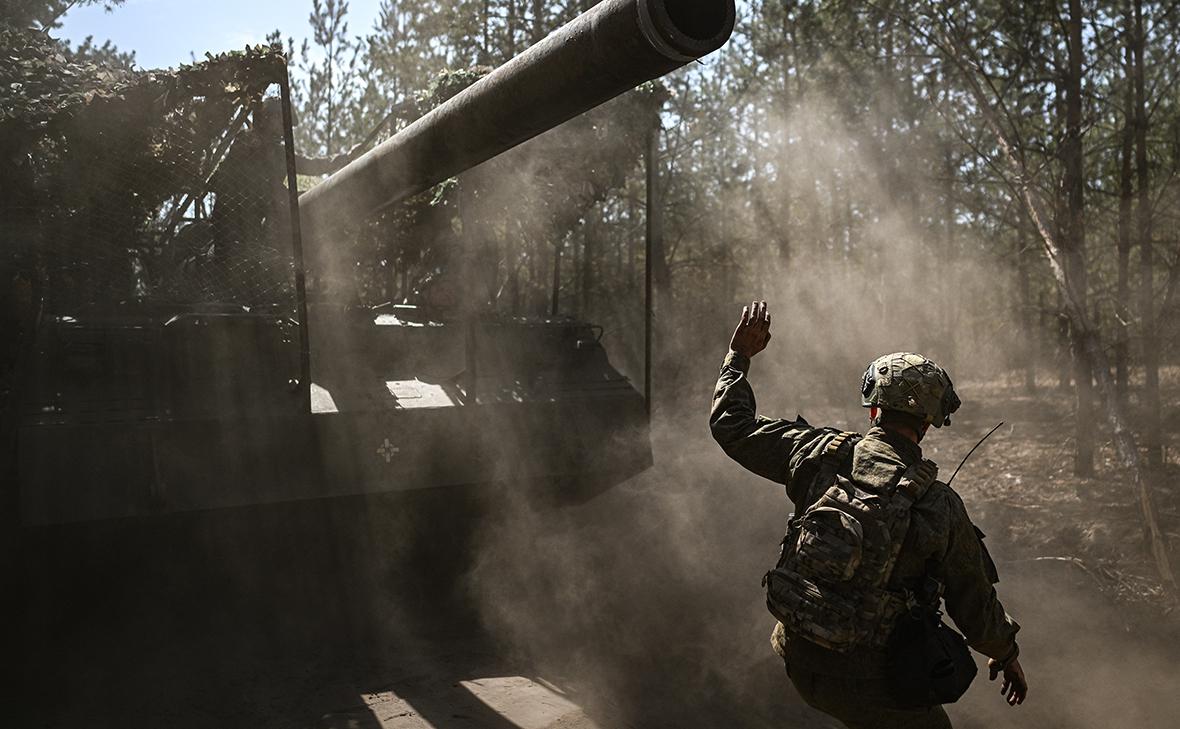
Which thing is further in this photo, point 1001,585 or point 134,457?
point 1001,585

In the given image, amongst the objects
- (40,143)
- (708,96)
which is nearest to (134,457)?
(40,143)

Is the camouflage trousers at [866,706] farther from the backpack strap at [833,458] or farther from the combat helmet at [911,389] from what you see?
the combat helmet at [911,389]

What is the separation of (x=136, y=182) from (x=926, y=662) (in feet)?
20.6

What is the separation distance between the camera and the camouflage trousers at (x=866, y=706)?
278cm

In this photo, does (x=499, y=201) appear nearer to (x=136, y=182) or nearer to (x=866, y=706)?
(x=136, y=182)

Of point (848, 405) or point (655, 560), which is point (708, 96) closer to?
point (848, 405)

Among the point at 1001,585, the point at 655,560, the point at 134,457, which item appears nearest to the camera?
the point at 134,457

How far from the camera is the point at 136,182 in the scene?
6938mm

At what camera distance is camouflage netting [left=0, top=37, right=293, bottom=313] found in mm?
6461

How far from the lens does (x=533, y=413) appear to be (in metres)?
6.09

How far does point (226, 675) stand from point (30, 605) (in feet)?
3.31

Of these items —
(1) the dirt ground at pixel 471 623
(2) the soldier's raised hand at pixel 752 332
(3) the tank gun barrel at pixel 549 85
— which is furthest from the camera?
(1) the dirt ground at pixel 471 623

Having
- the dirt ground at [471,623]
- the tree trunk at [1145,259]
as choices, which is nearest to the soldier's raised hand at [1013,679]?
the dirt ground at [471,623]

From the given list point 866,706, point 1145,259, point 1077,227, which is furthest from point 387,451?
point 1145,259
